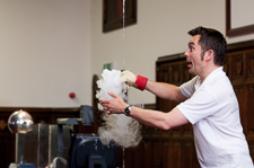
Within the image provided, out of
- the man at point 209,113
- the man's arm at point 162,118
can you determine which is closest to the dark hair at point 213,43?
the man at point 209,113

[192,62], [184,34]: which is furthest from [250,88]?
[192,62]

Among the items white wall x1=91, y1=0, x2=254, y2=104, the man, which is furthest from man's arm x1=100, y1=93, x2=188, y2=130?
white wall x1=91, y1=0, x2=254, y2=104

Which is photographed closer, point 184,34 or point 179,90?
point 179,90

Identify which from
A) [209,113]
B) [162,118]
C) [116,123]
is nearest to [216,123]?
[209,113]

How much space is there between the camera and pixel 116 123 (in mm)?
4227

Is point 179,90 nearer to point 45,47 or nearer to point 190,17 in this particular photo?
point 190,17

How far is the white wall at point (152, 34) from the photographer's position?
4.41 m

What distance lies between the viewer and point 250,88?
387 cm

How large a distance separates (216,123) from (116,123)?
1774 mm

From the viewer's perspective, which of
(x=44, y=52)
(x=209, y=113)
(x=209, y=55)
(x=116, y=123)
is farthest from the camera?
(x=44, y=52)

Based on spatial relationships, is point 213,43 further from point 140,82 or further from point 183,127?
point 183,127

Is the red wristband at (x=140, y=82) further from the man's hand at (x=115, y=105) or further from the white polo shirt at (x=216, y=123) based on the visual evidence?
the white polo shirt at (x=216, y=123)

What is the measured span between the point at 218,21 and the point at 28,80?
104 inches

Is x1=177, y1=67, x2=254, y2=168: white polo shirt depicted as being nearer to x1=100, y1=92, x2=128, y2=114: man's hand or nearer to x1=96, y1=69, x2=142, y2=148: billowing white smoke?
x1=100, y1=92, x2=128, y2=114: man's hand
